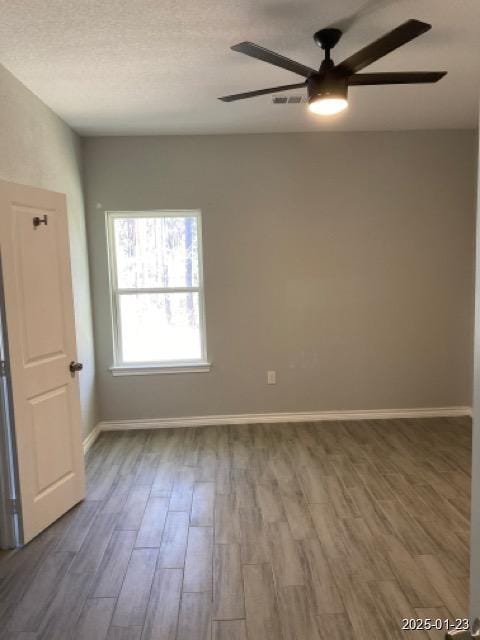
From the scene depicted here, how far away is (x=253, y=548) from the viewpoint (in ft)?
8.45

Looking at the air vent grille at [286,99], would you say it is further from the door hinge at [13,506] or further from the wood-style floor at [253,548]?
the door hinge at [13,506]

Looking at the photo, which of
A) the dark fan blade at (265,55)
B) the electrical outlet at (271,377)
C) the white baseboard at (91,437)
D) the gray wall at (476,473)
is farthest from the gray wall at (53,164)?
the gray wall at (476,473)

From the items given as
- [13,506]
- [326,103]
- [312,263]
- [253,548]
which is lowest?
[253,548]

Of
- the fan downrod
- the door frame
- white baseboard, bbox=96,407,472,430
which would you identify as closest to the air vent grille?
the fan downrod

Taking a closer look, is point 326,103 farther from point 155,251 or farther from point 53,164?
point 155,251

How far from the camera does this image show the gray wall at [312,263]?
4.39m

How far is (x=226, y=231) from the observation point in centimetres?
445

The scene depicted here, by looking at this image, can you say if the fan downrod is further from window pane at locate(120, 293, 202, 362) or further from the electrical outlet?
the electrical outlet

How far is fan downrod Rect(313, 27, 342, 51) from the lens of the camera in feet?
7.68

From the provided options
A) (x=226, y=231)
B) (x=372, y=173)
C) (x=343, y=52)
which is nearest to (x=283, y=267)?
(x=226, y=231)

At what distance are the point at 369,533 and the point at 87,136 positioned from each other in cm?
403

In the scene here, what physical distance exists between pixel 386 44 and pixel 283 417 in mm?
3508

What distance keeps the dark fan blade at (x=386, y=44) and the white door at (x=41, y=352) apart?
1895 millimetres

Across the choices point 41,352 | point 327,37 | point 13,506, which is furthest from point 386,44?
point 13,506
